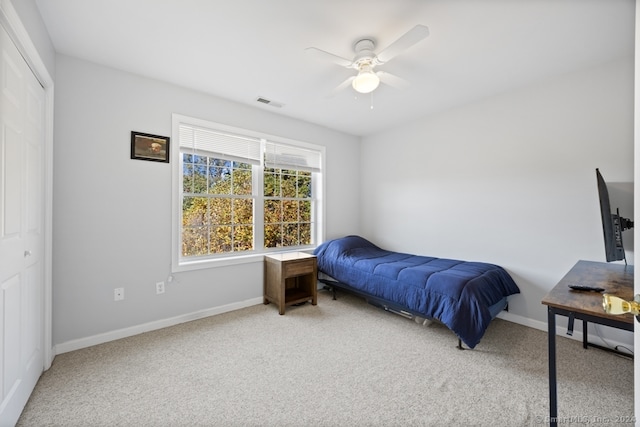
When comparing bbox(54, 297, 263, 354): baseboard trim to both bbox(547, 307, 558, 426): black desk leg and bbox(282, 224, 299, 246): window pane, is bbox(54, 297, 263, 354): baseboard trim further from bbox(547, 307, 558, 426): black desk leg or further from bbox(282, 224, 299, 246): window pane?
bbox(547, 307, 558, 426): black desk leg

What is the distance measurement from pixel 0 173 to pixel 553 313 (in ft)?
9.07

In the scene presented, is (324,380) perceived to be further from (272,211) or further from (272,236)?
(272,211)

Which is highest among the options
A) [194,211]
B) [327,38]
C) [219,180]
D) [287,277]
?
[327,38]

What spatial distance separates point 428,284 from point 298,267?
57.9 inches

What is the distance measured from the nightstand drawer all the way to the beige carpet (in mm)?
663

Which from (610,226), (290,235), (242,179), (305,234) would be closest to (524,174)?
(610,226)

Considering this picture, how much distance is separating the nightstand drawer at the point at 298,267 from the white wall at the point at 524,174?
148 cm

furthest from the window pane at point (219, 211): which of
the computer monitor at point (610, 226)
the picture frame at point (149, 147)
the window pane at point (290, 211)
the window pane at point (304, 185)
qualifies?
the computer monitor at point (610, 226)

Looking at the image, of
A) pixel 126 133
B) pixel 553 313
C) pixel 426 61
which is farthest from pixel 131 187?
pixel 553 313

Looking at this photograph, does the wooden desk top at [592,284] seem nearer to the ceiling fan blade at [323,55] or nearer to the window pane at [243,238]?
the ceiling fan blade at [323,55]

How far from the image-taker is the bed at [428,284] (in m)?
2.32

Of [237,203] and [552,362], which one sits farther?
[237,203]

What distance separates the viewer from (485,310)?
Result: 2.32 metres

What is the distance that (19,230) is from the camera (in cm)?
160
